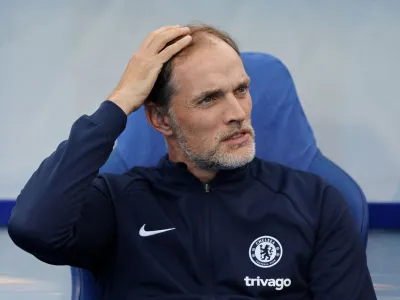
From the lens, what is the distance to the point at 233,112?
5.22 feet

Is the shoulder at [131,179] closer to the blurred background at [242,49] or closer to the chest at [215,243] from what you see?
the chest at [215,243]

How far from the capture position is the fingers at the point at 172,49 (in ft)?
5.24

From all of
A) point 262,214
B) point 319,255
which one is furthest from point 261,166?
point 319,255

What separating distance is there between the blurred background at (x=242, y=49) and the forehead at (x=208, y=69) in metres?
0.66

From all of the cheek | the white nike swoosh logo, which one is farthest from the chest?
the cheek

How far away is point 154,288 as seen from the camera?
5.21 feet

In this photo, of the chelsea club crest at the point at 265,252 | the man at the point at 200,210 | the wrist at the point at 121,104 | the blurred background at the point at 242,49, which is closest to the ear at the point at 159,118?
the man at the point at 200,210

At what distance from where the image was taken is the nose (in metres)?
1.59

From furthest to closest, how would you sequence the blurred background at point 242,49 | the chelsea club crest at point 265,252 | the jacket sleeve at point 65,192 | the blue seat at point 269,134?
the blurred background at point 242,49, the blue seat at point 269,134, the chelsea club crest at point 265,252, the jacket sleeve at point 65,192

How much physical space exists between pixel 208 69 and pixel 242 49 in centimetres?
70

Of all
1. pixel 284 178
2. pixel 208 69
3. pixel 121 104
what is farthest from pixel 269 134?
pixel 121 104

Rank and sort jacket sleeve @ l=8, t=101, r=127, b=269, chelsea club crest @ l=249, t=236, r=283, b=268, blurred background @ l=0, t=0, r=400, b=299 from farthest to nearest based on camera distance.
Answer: blurred background @ l=0, t=0, r=400, b=299
chelsea club crest @ l=249, t=236, r=283, b=268
jacket sleeve @ l=8, t=101, r=127, b=269

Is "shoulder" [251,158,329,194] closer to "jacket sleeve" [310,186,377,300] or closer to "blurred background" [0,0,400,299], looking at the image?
"jacket sleeve" [310,186,377,300]

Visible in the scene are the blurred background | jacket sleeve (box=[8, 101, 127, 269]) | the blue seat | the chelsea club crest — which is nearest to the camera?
jacket sleeve (box=[8, 101, 127, 269])
